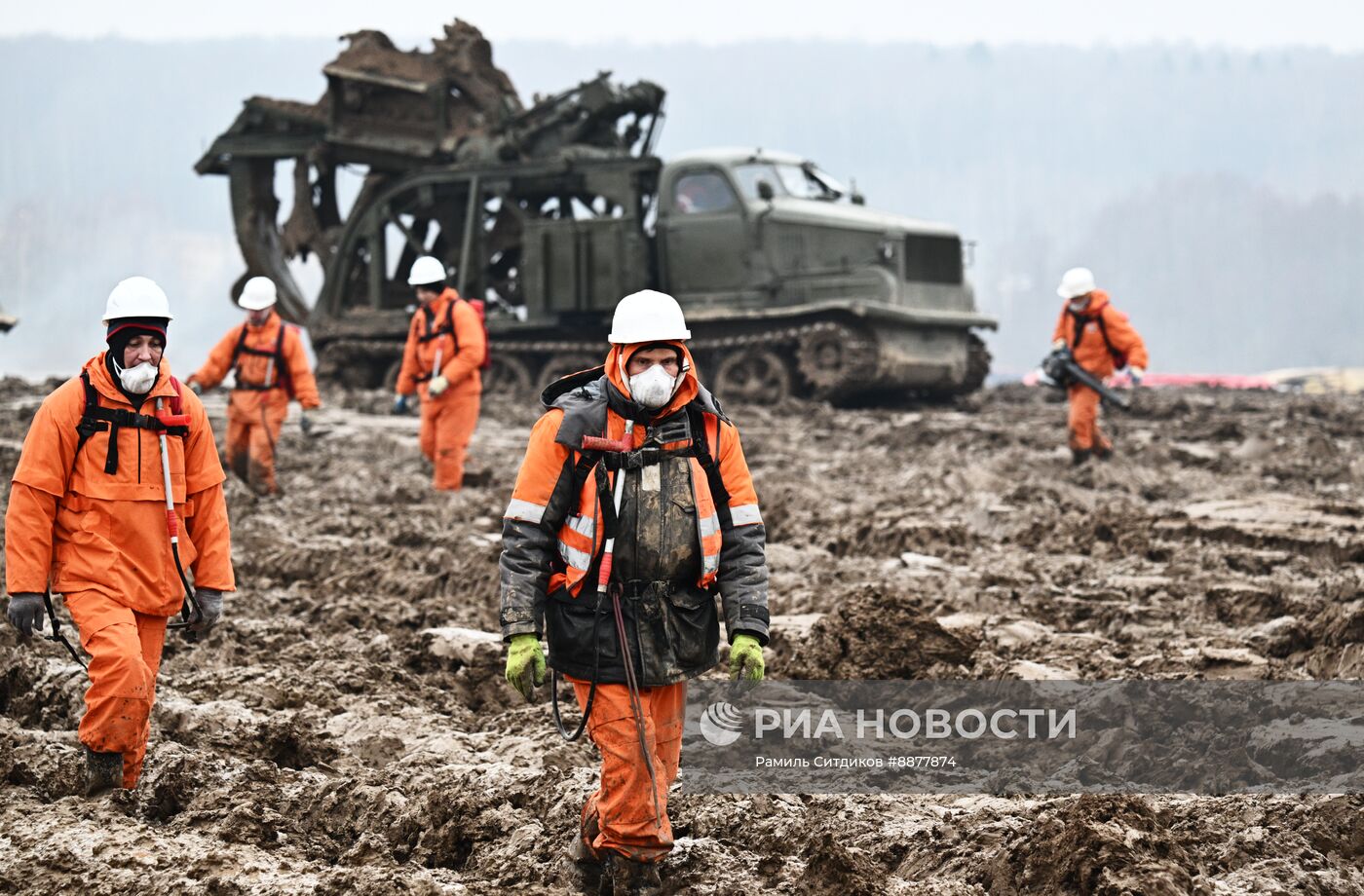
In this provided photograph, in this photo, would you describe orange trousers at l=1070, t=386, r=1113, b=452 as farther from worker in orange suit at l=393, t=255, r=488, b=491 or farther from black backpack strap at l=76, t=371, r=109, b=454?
black backpack strap at l=76, t=371, r=109, b=454

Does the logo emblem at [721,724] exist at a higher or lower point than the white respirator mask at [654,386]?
lower

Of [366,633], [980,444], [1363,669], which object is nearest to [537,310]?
[980,444]

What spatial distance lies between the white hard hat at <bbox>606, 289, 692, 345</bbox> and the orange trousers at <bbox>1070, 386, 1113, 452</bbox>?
8531 millimetres

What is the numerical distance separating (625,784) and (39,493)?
1814 mm

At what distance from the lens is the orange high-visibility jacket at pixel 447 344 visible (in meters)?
10.5

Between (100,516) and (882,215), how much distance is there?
1443cm

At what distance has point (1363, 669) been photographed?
5.81 meters

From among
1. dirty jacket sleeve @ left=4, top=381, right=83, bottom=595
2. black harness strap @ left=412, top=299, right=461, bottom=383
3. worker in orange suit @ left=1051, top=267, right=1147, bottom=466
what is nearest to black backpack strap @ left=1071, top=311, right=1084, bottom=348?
worker in orange suit @ left=1051, top=267, right=1147, bottom=466

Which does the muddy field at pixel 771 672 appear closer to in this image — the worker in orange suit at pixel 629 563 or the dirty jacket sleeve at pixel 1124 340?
the worker in orange suit at pixel 629 563

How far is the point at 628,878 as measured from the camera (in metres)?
3.98

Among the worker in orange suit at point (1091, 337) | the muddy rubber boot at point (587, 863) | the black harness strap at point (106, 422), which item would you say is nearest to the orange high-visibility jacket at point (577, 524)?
the muddy rubber boot at point (587, 863)

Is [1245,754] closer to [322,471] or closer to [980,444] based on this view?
[322,471]

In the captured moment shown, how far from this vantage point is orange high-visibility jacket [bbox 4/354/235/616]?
4480 mm

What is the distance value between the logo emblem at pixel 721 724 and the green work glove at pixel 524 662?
148cm
